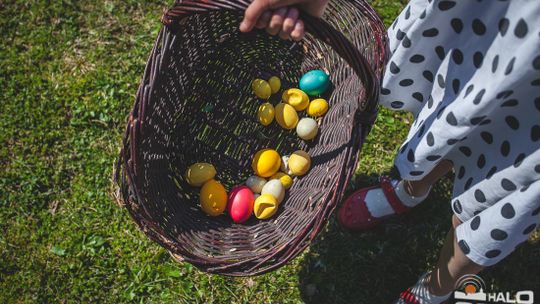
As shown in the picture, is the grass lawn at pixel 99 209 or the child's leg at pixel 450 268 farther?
the grass lawn at pixel 99 209

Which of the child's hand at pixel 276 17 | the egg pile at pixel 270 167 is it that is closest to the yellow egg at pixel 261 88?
the egg pile at pixel 270 167

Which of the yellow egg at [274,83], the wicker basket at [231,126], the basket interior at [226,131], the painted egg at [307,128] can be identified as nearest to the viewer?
the wicker basket at [231,126]

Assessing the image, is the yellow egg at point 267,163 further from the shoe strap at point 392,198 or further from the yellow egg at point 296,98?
the shoe strap at point 392,198

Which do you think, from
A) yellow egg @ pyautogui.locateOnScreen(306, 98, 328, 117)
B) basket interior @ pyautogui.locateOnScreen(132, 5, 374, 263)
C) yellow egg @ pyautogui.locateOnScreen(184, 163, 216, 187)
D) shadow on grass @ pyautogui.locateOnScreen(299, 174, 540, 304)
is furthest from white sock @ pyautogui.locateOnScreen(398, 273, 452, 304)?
yellow egg @ pyautogui.locateOnScreen(184, 163, 216, 187)

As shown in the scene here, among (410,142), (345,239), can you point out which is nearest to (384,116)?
(345,239)

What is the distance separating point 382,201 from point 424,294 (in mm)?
343

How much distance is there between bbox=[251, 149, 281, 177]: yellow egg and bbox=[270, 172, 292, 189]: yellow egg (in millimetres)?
14

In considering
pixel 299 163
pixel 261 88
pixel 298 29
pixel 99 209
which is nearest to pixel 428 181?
pixel 299 163

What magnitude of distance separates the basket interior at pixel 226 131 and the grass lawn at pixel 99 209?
39 cm

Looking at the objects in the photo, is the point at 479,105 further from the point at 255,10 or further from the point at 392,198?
the point at 392,198

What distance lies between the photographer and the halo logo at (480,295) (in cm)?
159

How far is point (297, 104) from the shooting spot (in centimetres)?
156

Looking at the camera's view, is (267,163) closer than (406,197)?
Yes

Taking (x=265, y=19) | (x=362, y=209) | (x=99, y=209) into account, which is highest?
(x=265, y=19)
